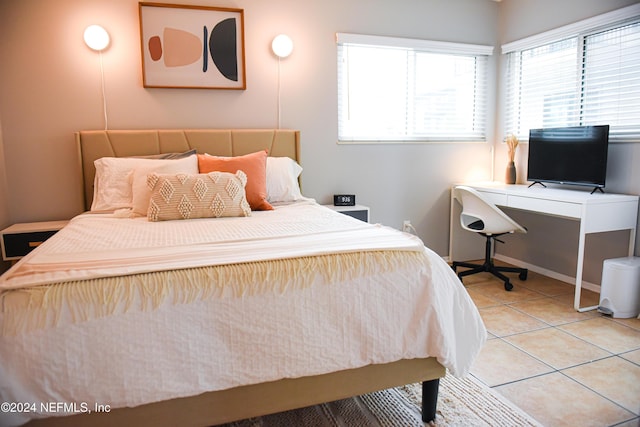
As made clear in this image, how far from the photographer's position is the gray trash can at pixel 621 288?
2.80m

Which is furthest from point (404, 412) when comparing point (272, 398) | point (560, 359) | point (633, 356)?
point (633, 356)

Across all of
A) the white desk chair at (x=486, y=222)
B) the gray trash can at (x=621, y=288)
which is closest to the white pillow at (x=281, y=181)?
the white desk chair at (x=486, y=222)

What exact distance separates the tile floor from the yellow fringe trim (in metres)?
0.97

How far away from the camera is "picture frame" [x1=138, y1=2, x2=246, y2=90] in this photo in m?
3.21

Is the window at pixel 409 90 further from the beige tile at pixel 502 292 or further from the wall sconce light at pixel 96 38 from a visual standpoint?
the wall sconce light at pixel 96 38

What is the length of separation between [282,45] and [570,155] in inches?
97.7

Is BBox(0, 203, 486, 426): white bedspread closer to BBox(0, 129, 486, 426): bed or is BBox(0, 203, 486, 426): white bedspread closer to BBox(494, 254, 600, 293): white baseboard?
BBox(0, 129, 486, 426): bed

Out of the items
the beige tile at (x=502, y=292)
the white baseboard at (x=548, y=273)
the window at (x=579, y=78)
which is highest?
the window at (x=579, y=78)

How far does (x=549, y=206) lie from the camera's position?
10.4ft

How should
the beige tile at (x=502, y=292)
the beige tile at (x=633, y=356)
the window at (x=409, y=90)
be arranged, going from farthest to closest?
the window at (x=409, y=90), the beige tile at (x=502, y=292), the beige tile at (x=633, y=356)

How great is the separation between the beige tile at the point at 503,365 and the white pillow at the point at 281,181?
168 centimetres

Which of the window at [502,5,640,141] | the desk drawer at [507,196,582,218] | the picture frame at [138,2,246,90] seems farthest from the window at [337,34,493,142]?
the desk drawer at [507,196,582,218]

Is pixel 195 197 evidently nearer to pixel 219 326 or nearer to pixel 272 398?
pixel 219 326

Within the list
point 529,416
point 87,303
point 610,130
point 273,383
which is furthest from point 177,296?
point 610,130
